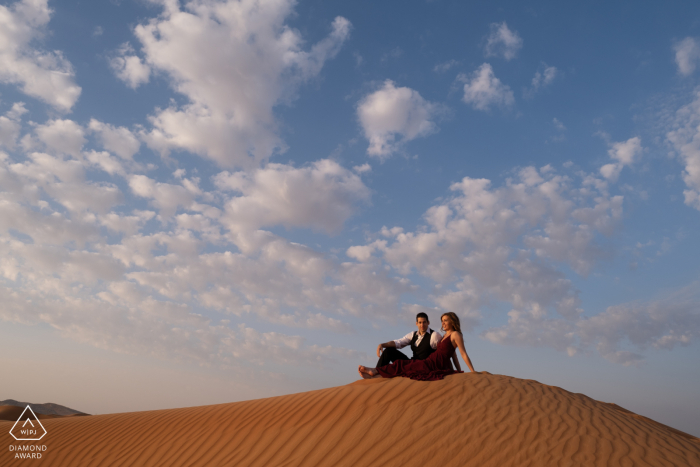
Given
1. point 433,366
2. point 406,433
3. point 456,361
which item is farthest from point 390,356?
point 406,433

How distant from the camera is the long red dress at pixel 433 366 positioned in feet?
19.6

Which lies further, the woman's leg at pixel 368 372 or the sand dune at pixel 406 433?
the woman's leg at pixel 368 372

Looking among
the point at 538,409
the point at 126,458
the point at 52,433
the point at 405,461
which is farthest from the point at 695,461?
the point at 52,433

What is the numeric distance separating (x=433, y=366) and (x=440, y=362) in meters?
0.13

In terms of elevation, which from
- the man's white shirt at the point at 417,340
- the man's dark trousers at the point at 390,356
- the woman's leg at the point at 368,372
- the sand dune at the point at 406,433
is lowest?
the sand dune at the point at 406,433

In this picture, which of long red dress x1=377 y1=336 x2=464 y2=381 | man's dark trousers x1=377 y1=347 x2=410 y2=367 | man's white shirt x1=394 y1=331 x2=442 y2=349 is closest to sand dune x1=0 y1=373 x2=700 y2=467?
long red dress x1=377 y1=336 x2=464 y2=381

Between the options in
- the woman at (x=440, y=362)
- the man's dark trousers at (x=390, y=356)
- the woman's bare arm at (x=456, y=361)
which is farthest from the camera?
the man's dark trousers at (x=390, y=356)

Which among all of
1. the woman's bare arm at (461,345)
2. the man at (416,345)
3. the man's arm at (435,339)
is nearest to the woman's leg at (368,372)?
the man at (416,345)

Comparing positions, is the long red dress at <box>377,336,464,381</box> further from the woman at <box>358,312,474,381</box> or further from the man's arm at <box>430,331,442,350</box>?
the man's arm at <box>430,331,442,350</box>

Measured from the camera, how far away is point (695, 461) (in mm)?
4172

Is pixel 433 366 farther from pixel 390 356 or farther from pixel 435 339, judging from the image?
pixel 390 356

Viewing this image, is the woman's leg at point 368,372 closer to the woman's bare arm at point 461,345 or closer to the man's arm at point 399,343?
the man's arm at point 399,343

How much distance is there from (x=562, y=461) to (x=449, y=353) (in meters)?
2.26

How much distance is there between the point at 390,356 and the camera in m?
6.56
